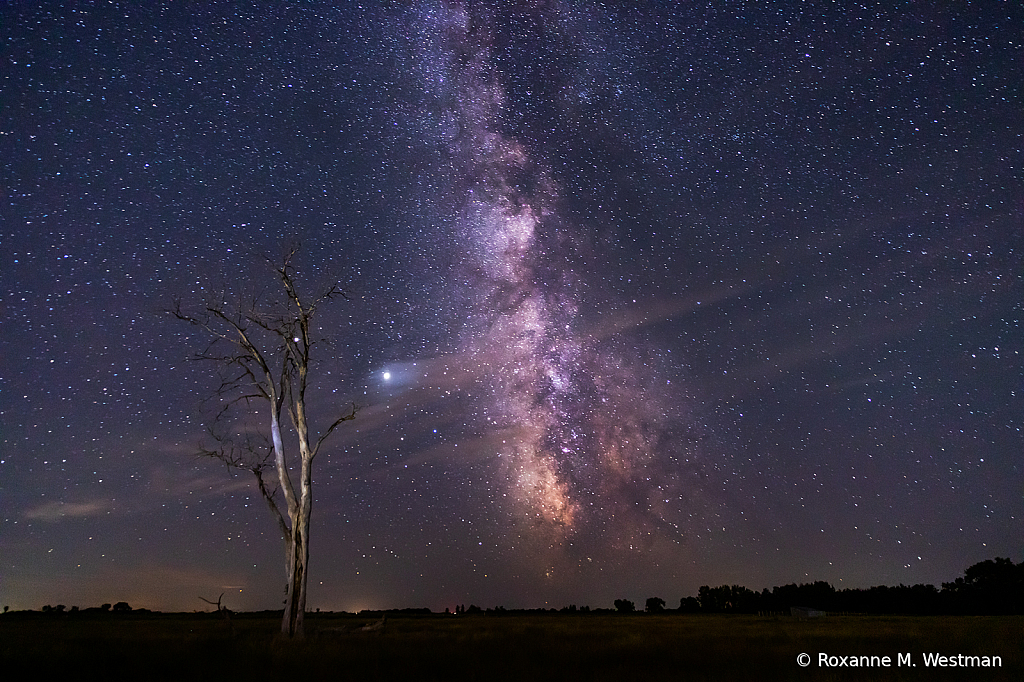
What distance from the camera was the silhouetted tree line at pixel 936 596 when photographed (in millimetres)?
71375

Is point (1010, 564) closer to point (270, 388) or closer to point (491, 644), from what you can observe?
point (491, 644)

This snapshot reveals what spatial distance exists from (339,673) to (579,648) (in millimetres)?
7554

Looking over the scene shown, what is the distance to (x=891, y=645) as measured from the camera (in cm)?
1747

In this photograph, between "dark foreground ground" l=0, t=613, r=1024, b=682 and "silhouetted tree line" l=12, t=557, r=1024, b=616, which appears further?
"silhouetted tree line" l=12, t=557, r=1024, b=616

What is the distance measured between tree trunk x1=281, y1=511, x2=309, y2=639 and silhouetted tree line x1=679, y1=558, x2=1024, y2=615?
73.0 m

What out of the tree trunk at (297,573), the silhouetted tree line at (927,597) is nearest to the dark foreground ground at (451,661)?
the tree trunk at (297,573)

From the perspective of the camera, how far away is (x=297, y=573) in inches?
701

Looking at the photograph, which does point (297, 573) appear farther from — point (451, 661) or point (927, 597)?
point (927, 597)

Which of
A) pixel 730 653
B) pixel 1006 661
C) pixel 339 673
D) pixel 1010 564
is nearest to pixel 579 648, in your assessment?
pixel 730 653

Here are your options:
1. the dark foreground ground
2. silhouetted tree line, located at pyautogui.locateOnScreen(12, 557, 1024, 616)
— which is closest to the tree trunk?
the dark foreground ground

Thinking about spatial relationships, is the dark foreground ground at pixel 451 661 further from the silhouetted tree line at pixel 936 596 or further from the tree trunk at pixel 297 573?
the silhouetted tree line at pixel 936 596

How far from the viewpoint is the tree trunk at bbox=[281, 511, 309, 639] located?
17548 millimetres

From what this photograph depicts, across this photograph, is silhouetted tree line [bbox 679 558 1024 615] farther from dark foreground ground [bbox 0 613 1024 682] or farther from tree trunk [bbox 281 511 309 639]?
tree trunk [bbox 281 511 309 639]

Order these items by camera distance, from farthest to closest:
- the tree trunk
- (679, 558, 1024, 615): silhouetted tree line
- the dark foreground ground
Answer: (679, 558, 1024, 615): silhouetted tree line → the tree trunk → the dark foreground ground
